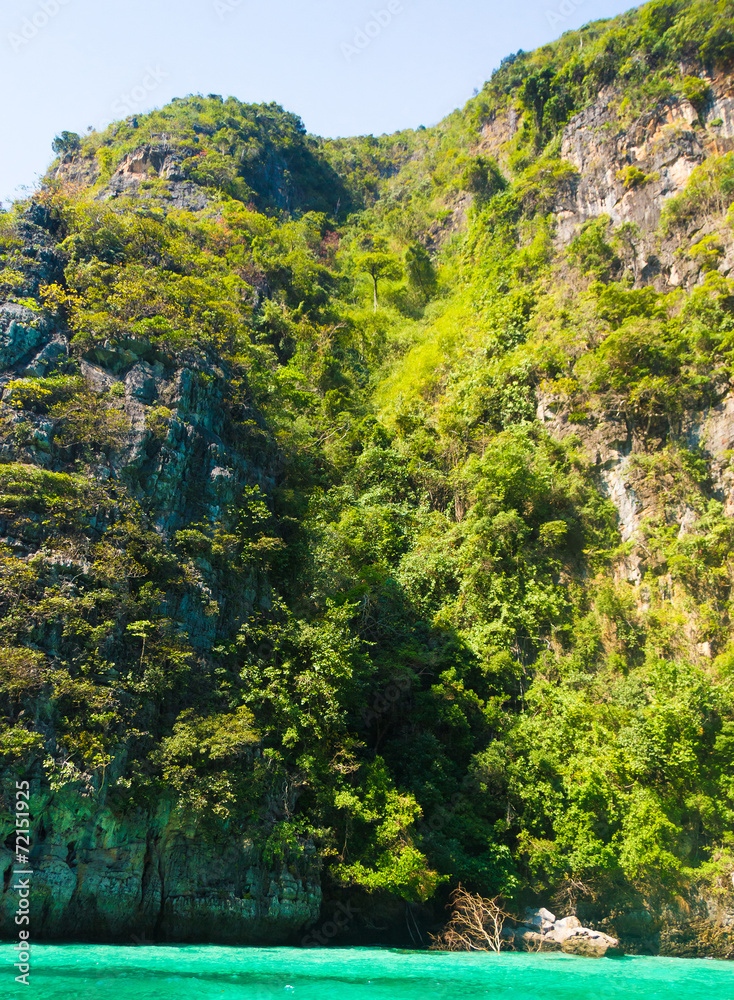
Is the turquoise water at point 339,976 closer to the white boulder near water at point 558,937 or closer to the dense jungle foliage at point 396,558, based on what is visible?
the white boulder near water at point 558,937

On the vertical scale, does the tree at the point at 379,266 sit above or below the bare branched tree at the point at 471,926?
above

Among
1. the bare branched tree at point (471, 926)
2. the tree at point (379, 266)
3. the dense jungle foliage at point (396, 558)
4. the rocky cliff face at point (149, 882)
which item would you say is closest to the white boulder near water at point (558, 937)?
the bare branched tree at point (471, 926)

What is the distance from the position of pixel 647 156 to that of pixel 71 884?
29947 mm

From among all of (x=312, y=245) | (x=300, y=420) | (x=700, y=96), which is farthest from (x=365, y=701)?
(x=312, y=245)

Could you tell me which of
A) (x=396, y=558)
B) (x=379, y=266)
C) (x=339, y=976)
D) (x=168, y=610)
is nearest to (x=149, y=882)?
(x=339, y=976)

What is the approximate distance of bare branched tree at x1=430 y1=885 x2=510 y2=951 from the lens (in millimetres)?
12922

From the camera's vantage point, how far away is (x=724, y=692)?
47.5 feet

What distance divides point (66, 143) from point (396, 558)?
36339 mm

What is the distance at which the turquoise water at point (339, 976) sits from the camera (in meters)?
8.19

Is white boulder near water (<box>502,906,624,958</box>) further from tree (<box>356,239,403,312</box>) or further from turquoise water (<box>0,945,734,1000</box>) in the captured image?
tree (<box>356,239,403,312</box>)

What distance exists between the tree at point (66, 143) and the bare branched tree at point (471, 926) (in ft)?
146

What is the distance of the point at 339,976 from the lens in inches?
381

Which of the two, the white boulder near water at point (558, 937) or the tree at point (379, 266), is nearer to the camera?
the white boulder near water at point (558, 937)

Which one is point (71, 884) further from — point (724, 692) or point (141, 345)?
point (724, 692)
